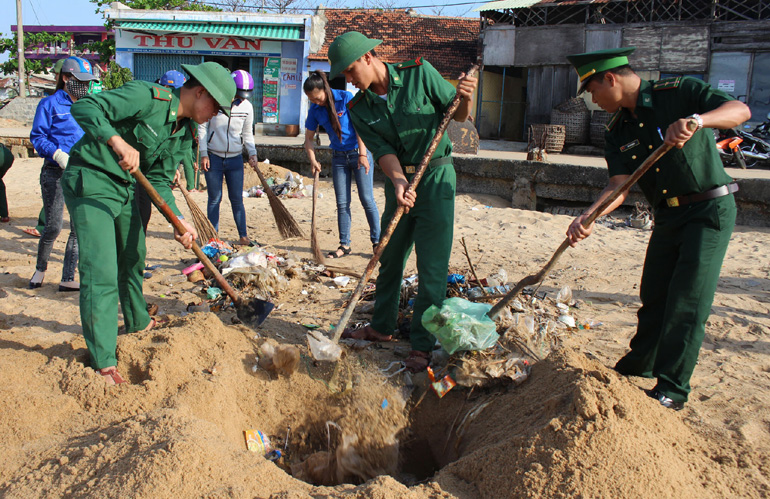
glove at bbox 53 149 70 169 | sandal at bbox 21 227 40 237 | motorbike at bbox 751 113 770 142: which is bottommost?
sandal at bbox 21 227 40 237

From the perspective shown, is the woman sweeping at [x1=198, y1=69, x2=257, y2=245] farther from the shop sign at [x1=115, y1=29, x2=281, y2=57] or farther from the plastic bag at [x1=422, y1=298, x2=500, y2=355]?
the shop sign at [x1=115, y1=29, x2=281, y2=57]

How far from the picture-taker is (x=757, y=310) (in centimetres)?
432

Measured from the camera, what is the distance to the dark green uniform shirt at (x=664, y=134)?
8.71ft

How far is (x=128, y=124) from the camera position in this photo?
9.74 ft

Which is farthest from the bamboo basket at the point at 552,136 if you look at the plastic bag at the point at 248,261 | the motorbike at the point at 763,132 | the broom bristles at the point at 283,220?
the plastic bag at the point at 248,261

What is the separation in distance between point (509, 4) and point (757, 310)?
14.3 metres

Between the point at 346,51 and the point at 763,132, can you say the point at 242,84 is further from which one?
the point at 763,132

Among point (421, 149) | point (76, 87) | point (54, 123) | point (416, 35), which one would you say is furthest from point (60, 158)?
point (416, 35)

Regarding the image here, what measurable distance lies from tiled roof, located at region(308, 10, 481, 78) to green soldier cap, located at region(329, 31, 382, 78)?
55.2 feet

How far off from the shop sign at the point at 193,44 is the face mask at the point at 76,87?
49.9 ft

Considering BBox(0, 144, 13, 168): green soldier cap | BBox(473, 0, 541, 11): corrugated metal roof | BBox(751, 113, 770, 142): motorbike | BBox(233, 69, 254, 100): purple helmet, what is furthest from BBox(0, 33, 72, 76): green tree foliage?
BBox(751, 113, 770, 142): motorbike

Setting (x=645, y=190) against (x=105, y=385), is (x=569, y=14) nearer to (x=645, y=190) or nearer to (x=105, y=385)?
(x=645, y=190)

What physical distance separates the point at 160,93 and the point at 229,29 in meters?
17.1

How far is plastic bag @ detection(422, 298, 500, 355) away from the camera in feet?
9.95
